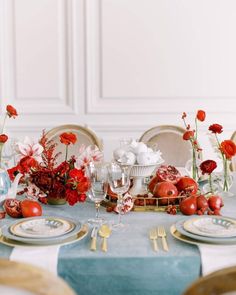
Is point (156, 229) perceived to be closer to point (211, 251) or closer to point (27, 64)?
point (211, 251)

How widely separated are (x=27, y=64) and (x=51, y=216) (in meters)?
1.88

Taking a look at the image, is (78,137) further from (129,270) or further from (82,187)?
(129,270)

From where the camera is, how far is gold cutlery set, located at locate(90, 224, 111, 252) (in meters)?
1.38

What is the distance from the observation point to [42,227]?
4.96ft

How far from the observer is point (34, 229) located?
1482 mm

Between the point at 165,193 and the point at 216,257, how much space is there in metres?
0.46

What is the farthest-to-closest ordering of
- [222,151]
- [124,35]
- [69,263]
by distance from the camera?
[124,35] → [222,151] → [69,263]

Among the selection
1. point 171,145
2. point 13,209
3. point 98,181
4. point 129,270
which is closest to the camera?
point 129,270

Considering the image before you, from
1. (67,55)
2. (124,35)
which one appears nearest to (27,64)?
(67,55)

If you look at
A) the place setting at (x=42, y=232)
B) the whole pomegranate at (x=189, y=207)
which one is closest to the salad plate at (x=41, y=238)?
the place setting at (x=42, y=232)

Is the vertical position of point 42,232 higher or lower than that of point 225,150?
lower

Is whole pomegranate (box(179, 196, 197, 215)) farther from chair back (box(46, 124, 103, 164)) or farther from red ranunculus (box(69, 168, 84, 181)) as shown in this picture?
chair back (box(46, 124, 103, 164))

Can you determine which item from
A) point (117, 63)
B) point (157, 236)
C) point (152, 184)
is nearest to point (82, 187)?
point (152, 184)

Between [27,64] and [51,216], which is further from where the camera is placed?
[27,64]
